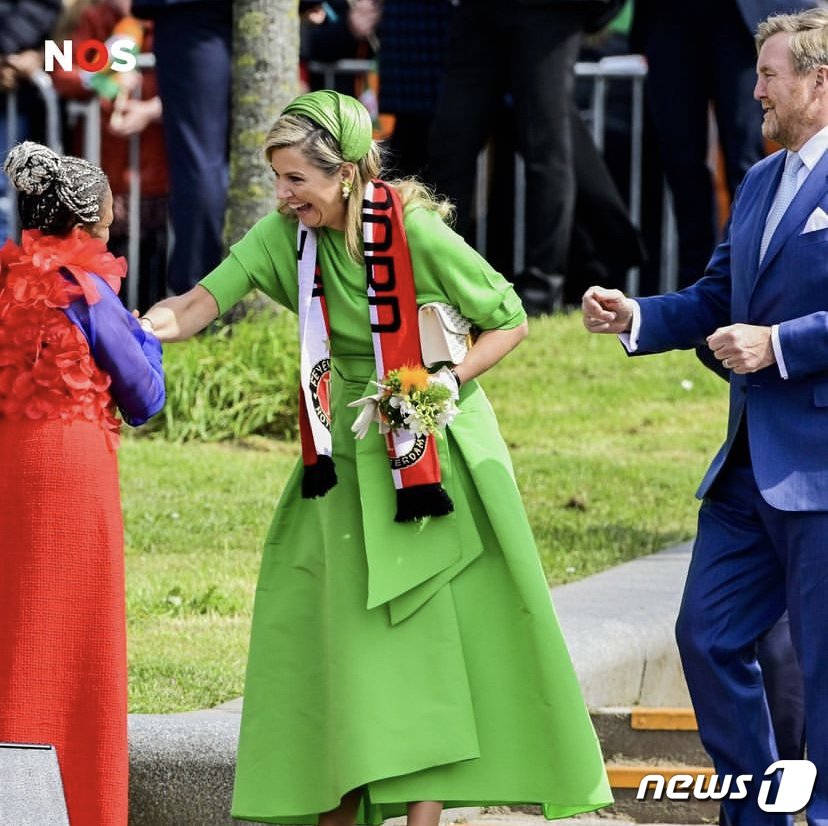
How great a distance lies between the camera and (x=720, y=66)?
9805 mm

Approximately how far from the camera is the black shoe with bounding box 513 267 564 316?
10492mm

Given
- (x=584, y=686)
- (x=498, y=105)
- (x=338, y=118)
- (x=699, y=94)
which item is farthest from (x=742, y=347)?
(x=498, y=105)

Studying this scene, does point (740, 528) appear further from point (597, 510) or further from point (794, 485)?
point (597, 510)

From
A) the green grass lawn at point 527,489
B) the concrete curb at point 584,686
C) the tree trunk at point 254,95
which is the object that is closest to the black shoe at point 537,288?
the green grass lawn at point 527,489

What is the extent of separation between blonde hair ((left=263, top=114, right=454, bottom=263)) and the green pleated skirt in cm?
33

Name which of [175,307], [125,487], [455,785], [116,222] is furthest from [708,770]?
[116,222]

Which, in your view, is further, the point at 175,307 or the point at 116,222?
the point at 116,222

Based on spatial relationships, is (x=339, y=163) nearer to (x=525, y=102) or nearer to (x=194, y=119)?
(x=525, y=102)

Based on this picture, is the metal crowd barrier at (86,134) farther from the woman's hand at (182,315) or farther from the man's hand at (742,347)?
the man's hand at (742,347)

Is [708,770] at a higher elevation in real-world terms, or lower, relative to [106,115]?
lower

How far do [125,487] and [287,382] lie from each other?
118 cm

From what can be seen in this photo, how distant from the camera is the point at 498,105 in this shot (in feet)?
34.4

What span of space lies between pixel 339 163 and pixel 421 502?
2.66 feet

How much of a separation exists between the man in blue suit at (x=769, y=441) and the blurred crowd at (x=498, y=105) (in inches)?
191
